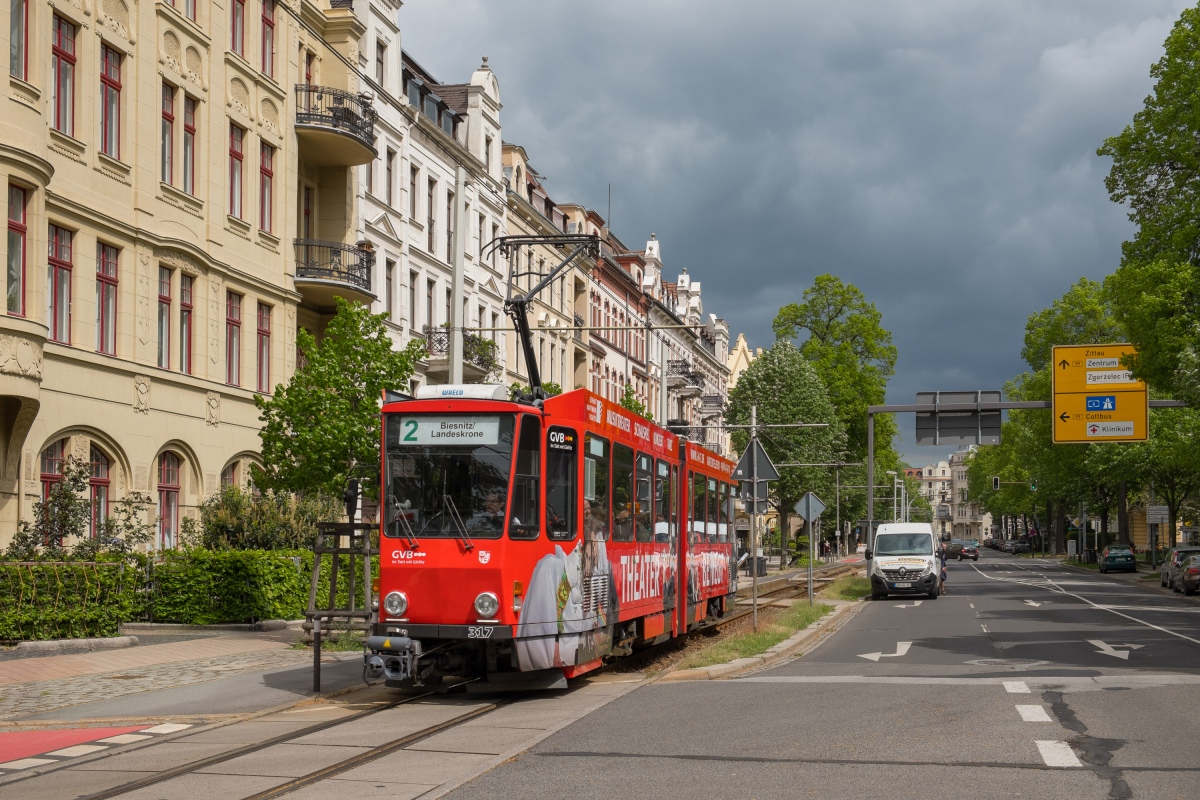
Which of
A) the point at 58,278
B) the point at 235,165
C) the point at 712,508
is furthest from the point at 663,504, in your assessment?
the point at 235,165

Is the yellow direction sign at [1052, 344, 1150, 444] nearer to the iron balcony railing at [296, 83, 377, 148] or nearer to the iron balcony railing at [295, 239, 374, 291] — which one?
Answer: the iron balcony railing at [295, 239, 374, 291]

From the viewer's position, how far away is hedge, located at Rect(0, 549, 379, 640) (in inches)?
747

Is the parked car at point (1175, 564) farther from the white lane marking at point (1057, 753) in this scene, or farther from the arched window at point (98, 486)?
the white lane marking at point (1057, 753)

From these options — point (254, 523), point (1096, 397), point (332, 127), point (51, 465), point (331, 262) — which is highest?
point (332, 127)

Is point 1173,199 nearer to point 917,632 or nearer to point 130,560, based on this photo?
point 917,632

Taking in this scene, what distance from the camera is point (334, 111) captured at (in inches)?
1352

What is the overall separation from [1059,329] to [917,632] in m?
53.0

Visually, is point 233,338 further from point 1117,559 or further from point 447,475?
point 1117,559

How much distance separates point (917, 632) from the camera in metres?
24.8

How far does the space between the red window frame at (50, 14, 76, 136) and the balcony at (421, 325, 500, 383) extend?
17857 millimetres

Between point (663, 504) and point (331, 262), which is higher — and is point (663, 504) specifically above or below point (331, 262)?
below

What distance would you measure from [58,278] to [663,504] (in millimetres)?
12283

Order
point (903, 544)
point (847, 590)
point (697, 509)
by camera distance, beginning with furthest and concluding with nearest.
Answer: point (847, 590), point (903, 544), point (697, 509)

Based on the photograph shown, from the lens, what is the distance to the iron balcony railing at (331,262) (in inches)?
1350
